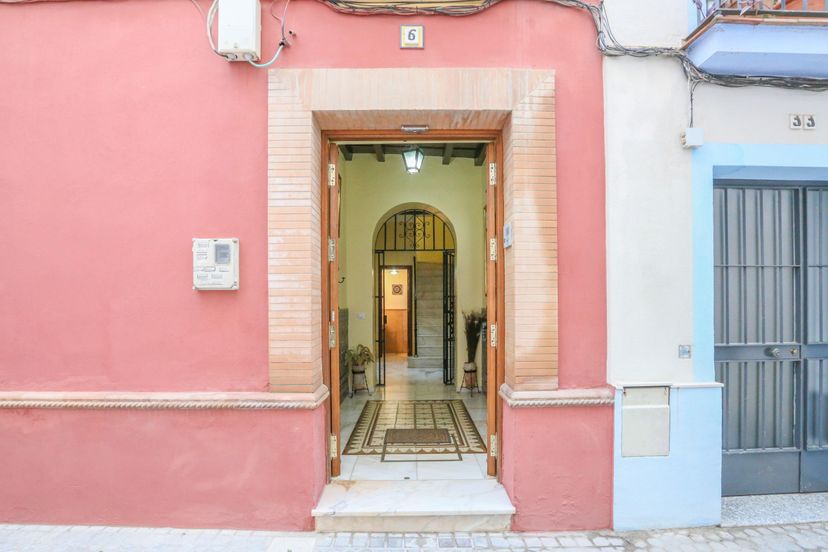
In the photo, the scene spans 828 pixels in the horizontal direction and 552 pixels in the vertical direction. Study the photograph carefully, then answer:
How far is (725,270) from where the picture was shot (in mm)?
3627

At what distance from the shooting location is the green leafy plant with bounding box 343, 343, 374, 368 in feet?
23.4

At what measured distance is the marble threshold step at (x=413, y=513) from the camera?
3131 mm

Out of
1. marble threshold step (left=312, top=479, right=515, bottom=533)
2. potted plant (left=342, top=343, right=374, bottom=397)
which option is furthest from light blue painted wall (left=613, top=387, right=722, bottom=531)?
potted plant (left=342, top=343, right=374, bottom=397)

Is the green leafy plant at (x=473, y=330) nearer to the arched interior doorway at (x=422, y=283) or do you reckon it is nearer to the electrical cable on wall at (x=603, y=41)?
the arched interior doorway at (x=422, y=283)

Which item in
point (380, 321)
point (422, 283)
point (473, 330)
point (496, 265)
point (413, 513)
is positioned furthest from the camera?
point (422, 283)

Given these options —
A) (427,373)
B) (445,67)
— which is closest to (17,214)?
(445,67)

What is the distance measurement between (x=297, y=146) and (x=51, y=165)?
1747 millimetres

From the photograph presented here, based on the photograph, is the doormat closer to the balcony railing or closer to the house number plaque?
the house number plaque

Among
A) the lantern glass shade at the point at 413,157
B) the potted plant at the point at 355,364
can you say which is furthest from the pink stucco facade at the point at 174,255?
the potted plant at the point at 355,364

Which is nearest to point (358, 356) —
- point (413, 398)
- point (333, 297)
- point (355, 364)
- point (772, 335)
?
point (355, 364)

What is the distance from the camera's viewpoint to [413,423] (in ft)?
17.4

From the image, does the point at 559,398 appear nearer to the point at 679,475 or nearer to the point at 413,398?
the point at 679,475

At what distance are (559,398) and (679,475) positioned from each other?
38.4 inches

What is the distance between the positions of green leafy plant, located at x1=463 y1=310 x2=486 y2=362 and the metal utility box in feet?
13.5
